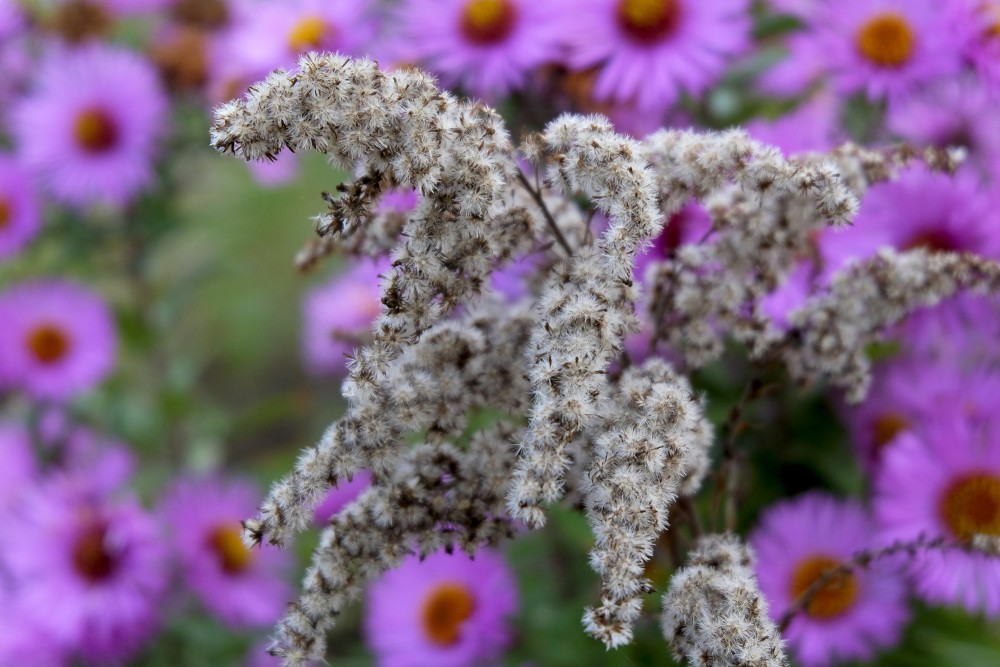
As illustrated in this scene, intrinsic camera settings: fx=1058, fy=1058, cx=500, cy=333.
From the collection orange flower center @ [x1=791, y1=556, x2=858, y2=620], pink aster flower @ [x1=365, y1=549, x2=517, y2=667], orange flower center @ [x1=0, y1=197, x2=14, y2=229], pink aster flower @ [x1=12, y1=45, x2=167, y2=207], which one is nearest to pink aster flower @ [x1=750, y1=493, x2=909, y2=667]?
orange flower center @ [x1=791, y1=556, x2=858, y2=620]

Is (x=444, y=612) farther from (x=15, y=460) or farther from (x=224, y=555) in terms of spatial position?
(x=15, y=460)

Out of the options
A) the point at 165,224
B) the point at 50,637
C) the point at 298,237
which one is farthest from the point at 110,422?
the point at 298,237

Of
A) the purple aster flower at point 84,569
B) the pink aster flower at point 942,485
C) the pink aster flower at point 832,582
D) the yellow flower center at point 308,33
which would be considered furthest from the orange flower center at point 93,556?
the pink aster flower at point 942,485

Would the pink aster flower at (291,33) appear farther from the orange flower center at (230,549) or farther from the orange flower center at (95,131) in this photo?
the orange flower center at (230,549)

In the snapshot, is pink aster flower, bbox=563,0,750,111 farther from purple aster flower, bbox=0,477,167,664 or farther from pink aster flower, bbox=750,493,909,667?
purple aster flower, bbox=0,477,167,664

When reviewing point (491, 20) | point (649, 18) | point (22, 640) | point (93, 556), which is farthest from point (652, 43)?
point (22, 640)

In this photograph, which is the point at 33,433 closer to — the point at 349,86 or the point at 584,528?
the point at 584,528
